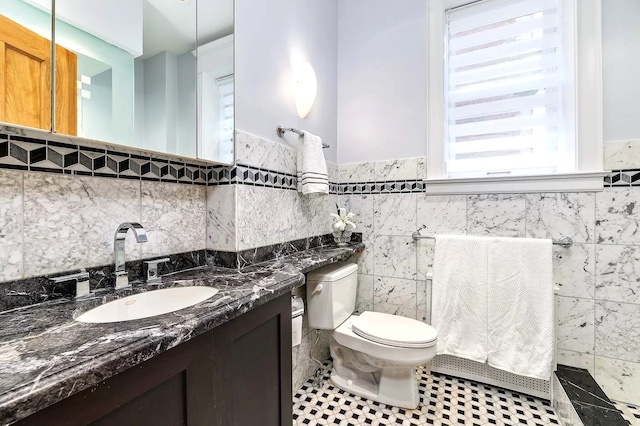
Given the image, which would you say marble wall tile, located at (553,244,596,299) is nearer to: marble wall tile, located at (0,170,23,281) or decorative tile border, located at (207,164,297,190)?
decorative tile border, located at (207,164,297,190)

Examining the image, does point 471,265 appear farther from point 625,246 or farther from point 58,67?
point 58,67

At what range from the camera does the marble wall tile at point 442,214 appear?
1.78 metres

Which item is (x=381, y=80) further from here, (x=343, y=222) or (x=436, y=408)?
(x=436, y=408)

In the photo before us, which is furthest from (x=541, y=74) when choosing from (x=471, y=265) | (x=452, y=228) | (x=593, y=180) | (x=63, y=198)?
(x=63, y=198)

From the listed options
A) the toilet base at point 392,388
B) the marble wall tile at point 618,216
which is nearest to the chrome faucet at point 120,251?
the toilet base at point 392,388

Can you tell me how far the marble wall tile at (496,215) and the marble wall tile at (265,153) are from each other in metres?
1.19

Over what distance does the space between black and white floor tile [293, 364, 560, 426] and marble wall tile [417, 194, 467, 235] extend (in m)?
0.96

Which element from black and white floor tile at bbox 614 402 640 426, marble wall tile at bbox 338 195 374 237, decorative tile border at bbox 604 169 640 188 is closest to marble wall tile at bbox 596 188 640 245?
decorative tile border at bbox 604 169 640 188

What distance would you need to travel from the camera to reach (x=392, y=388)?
1.50 metres

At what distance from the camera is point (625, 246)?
144cm

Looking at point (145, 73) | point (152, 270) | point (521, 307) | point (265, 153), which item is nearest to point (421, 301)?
point (521, 307)

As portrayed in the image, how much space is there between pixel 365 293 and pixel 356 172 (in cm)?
94

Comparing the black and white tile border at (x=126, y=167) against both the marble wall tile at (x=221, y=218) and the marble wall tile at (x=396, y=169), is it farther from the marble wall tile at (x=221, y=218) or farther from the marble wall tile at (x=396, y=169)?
the marble wall tile at (x=396, y=169)

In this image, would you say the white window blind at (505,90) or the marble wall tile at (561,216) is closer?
the marble wall tile at (561,216)
